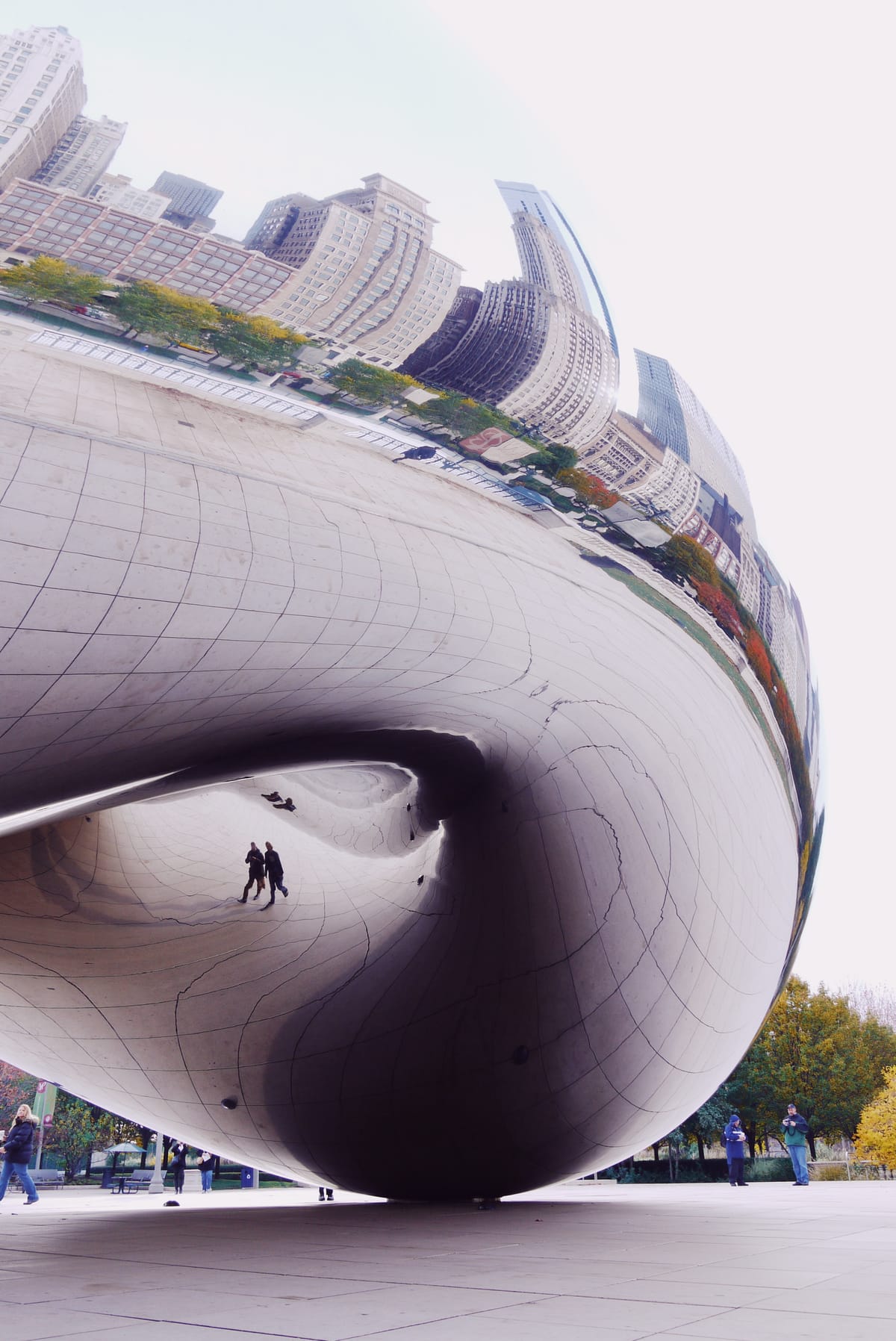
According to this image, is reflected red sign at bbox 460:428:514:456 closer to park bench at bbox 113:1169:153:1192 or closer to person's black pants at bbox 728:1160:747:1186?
person's black pants at bbox 728:1160:747:1186

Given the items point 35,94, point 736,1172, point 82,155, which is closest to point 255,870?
point 82,155

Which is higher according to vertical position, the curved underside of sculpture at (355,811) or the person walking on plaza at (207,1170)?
the curved underside of sculpture at (355,811)

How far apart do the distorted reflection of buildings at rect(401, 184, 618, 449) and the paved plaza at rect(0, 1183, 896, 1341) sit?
301 centimetres

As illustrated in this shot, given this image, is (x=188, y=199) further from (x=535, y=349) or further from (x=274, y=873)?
(x=274, y=873)

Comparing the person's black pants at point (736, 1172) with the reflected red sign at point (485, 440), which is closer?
the reflected red sign at point (485, 440)

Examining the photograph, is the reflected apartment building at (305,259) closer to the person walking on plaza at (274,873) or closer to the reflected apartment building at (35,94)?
the reflected apartment building at (35,94)

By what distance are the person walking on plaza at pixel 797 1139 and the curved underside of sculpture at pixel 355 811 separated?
4788 millimetres

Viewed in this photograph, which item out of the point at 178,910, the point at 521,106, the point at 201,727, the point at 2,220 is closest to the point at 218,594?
the point at 201,727

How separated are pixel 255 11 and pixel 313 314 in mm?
998

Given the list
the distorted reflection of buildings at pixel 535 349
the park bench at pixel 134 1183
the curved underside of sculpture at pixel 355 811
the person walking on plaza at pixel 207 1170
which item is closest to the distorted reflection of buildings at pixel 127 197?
the curved underside of sculpture at pixel 355 811

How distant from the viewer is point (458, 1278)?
3.95m

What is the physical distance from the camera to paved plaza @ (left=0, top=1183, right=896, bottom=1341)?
286cm

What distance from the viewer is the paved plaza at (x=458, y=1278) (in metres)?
2.86

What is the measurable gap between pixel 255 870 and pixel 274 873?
140mm
